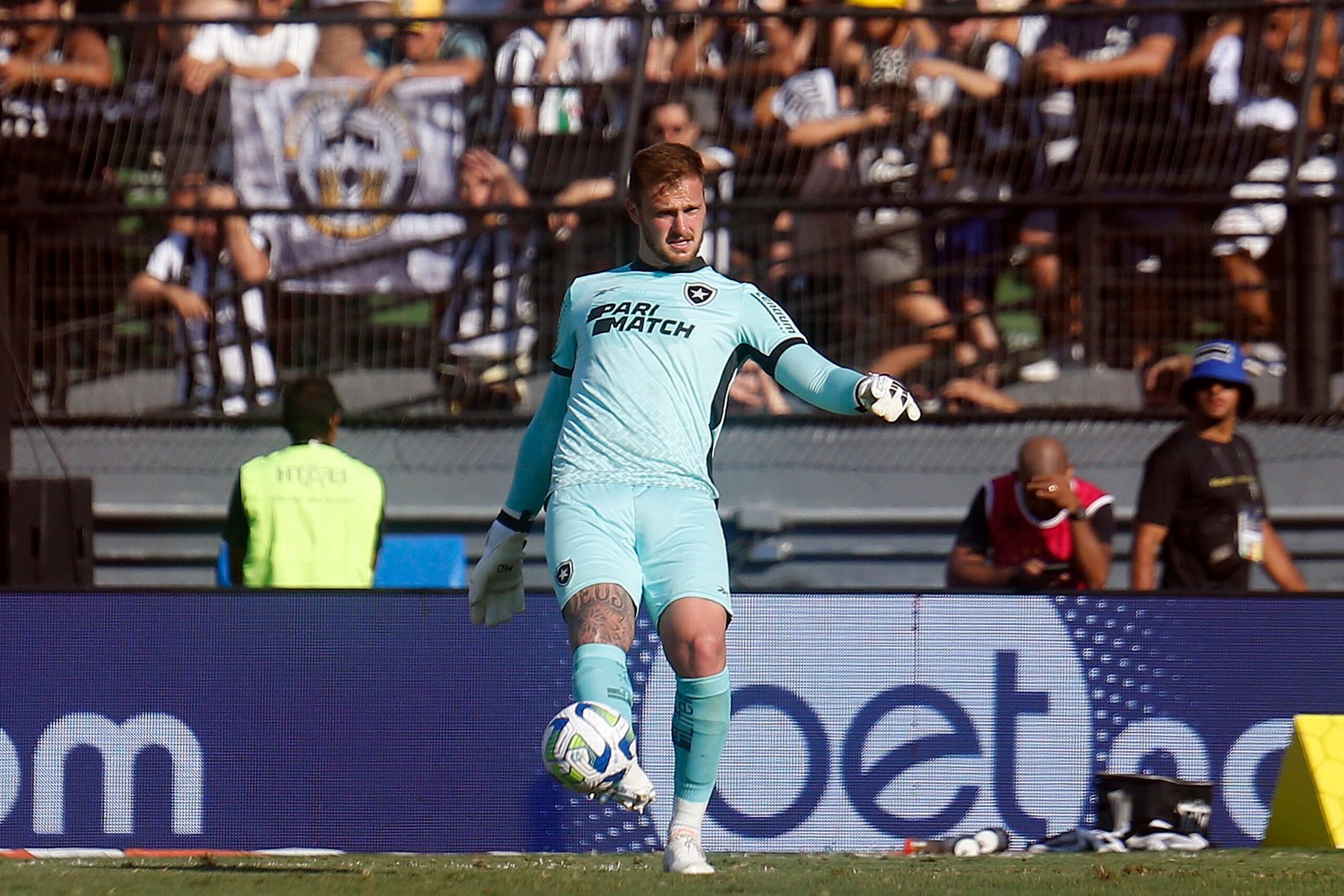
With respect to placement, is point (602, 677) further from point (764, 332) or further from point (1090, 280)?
point (1090, 280)

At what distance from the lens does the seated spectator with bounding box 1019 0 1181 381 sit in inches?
366

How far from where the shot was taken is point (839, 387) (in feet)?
15.9

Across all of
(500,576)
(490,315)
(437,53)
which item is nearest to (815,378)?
(500,576)

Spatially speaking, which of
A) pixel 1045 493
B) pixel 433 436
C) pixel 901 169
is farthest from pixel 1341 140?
pixel 433 436

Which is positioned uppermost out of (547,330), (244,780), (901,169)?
(901,169)

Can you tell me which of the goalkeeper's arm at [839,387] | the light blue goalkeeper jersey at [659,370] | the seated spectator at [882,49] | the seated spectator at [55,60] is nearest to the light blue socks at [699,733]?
the light blue goalkeeper jersey at [659,370]

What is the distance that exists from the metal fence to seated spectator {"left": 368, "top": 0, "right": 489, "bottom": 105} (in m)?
0.03

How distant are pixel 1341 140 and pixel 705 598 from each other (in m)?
5.92

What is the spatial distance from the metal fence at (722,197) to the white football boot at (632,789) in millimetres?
4877

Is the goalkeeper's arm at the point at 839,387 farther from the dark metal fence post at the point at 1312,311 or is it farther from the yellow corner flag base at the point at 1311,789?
the dark metal fence post at the point at 1312,311

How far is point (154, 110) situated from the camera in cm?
977

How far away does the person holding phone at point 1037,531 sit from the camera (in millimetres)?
7660

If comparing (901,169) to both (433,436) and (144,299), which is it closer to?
(433,436)

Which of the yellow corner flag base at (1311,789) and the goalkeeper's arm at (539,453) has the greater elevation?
the goalkeeper's arm at (539,453)
